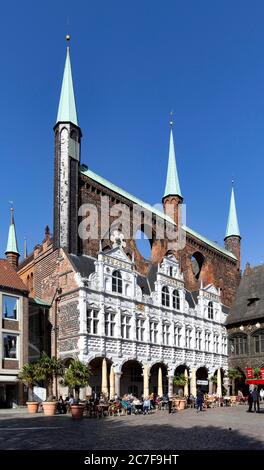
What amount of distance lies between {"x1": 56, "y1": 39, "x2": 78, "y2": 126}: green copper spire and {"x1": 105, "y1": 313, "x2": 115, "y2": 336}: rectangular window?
17.0 m

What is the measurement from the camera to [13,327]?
40625mm

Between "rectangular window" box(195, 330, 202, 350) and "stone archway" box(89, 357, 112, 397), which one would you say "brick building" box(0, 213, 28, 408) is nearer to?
"stone archway" box(89, 357, 112, 397)

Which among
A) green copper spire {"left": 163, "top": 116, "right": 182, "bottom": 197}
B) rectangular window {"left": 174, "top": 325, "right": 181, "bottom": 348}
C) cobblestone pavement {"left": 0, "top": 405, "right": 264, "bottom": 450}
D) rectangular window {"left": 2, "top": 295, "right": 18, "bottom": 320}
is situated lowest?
cobblestone pavement {"left": 0, "top": 405, "right": 264, "bottom": 450}

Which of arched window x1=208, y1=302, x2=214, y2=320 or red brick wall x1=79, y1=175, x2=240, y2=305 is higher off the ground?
red brick wall x1=79, y1=175, x2=240, y2=305

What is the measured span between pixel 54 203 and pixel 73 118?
25.8ft

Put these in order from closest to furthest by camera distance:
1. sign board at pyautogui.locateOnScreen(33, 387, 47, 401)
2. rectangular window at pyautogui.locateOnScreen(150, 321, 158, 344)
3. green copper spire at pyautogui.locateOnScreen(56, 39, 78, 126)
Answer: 1. sign board at pyautogui.locateOnScreen(33, 387, 47, 401)
2. green copper spire at pyautogui.locateOnScreen(56, 39, 78, 126)
3. rectangular window at pyautogui.locateOnScreen(150, 321, 158, 344)

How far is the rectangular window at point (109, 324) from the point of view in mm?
44750

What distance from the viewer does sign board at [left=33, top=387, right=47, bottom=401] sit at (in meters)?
41.5

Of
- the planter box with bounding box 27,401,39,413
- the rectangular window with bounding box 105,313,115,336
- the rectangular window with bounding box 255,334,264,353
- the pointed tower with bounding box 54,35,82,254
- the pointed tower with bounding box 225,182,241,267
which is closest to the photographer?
the planter box with bounding box 27,401,39,413

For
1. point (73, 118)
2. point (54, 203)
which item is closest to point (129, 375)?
point (54, 203)

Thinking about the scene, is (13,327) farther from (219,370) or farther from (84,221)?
(219,370)

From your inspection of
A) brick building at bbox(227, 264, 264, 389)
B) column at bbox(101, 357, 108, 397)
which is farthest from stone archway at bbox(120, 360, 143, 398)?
brick building at bbox(227, 264, 264, 389)

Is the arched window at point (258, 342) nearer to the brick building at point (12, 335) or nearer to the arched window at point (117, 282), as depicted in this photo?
the arched window at point (117, 282)

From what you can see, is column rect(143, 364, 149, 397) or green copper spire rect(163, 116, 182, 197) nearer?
column rect(143, 364, 149, 397)
